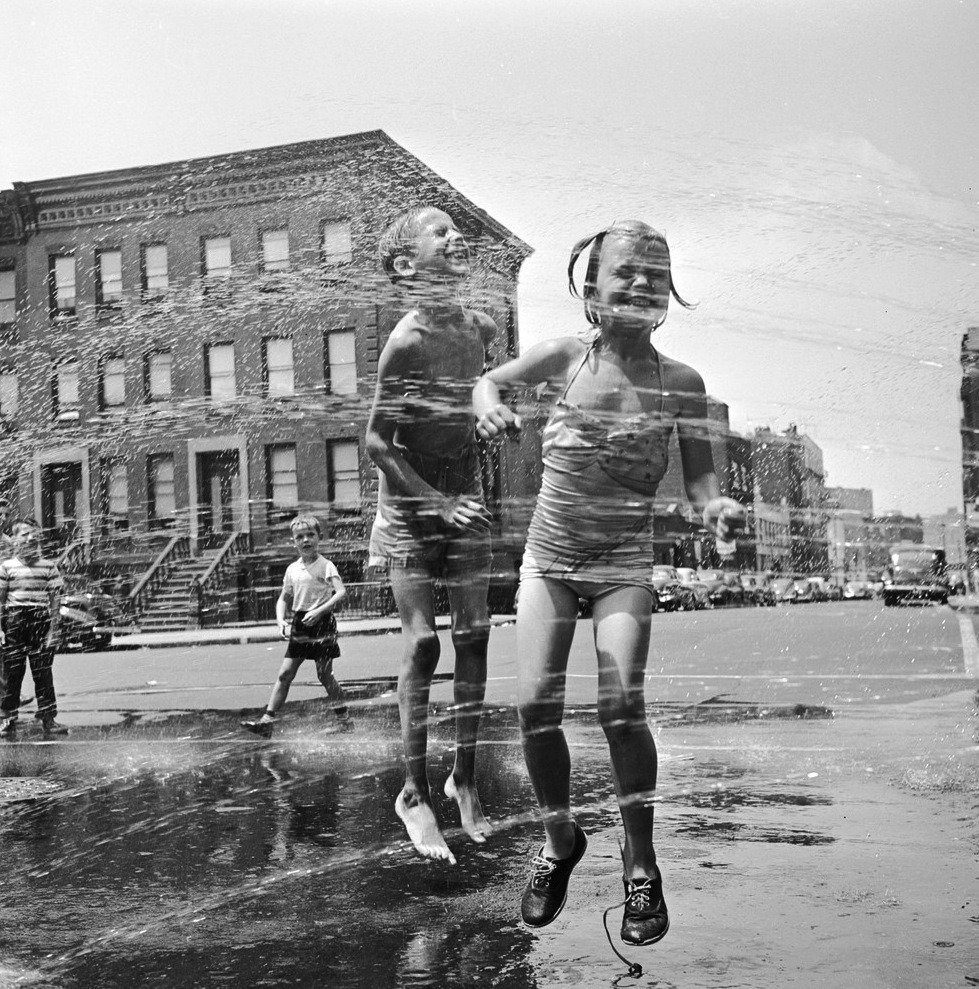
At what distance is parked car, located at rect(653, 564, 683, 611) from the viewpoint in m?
1.81

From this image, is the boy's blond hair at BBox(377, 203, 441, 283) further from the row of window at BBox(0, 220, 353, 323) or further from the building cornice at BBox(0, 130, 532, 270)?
the row of window at BBox(0, 220, 353, 323)

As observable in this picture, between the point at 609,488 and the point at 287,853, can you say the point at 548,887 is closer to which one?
the point at 609,488

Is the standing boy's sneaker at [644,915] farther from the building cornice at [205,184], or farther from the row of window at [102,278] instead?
the row of window at [102,278]

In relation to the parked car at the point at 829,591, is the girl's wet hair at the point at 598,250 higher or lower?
higher

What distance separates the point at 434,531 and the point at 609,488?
40cm

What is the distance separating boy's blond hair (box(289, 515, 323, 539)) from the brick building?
2 centimetres

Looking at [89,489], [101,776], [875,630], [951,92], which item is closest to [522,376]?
A: [875,630]

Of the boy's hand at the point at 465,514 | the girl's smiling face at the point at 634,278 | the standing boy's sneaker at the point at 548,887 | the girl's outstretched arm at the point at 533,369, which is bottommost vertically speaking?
the standing boy's sneaker at the point at 548,887

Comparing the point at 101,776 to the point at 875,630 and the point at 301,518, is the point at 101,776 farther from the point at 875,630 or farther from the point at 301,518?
the point at 875,630

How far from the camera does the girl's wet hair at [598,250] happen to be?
5.53 ft

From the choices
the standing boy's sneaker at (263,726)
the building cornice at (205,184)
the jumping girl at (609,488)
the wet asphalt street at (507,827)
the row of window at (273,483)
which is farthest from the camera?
the standing boy's sneaker at (263,726)

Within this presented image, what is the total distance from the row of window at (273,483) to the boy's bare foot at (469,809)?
55cm

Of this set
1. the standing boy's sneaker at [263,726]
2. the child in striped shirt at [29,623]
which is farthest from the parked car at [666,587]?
the standing boy's sneaker at [263,726]

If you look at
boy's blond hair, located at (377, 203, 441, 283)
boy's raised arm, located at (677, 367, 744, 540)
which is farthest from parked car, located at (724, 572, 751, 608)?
boy's blond hair, located at (377, 203, 441, 283)
